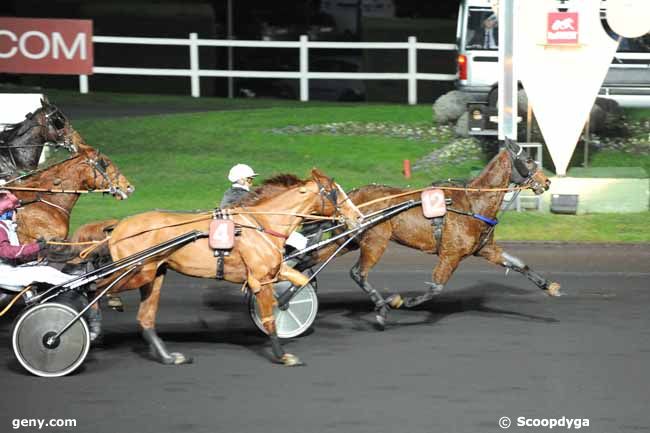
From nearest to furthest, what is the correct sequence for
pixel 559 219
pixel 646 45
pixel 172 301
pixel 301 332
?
pixel 301 332, pixel 172 301, pixel 559 219, pixel 646 45

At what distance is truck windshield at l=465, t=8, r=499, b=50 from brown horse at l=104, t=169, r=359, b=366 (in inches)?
474

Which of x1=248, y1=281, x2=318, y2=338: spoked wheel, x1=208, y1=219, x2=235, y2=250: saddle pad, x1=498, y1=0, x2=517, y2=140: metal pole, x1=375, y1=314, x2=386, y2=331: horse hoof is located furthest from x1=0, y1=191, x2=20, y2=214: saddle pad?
x1=498, y1=0, x2=517, y2=140: metal pole

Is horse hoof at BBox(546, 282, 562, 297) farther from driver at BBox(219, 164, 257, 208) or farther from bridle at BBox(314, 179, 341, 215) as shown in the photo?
driver at BBox(219, 164, 257, 208)

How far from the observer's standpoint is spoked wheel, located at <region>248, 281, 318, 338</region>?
Result: 34.3 ft

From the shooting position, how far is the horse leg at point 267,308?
947 cm

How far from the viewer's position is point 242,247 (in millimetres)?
9477

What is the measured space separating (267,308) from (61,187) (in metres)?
2.76

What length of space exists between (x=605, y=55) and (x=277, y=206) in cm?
950

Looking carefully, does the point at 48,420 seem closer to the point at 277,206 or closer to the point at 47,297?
the point at 47,297

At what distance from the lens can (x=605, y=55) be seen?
17.5 m

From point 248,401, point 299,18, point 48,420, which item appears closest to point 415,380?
point 248,401

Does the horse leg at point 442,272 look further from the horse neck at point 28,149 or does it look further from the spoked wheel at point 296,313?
the horse neck at point 28,149

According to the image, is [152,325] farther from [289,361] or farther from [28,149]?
[28,149]

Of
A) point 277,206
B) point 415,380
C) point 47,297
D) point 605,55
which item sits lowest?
point 415,380
